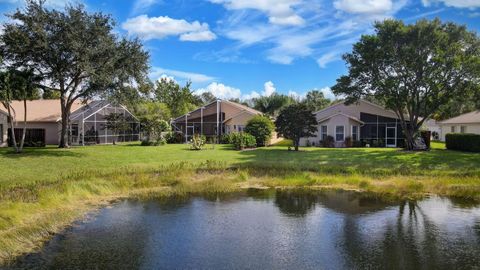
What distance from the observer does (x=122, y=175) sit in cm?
2097

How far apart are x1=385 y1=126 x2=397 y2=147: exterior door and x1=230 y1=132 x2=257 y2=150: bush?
14.3 m

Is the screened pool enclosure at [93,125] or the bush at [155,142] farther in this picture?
the bush at [155,142]

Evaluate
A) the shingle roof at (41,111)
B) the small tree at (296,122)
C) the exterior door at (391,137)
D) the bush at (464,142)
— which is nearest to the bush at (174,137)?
the shingle roof at (41,111)

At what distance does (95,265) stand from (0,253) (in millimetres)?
2431

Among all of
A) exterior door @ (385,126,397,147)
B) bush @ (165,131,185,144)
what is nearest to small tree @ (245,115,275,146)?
bush @ (165,131,185,144)

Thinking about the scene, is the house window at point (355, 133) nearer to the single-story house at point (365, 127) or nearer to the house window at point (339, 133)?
the single-story house at point (365, 127)

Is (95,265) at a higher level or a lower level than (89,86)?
lower

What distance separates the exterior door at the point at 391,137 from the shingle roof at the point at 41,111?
32.8m

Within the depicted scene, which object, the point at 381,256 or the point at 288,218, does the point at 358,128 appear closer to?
the point at 288,218

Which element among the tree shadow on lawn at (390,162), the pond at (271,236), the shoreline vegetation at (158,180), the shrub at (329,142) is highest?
the shrub at (329,142)

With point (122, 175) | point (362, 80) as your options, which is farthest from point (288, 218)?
point (362, 80)

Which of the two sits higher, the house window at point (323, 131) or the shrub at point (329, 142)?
the house window at point (323, 131)

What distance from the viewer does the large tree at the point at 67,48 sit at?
30469mm

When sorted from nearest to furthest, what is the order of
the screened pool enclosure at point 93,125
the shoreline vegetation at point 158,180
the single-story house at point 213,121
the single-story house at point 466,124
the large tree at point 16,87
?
the shoreline vegetation at point 158,180 < the large tree at point 16,87 < the screened pool enclosure at point 93,125 < the single-story house at point 466,124 < the single-story house at point 213,121
